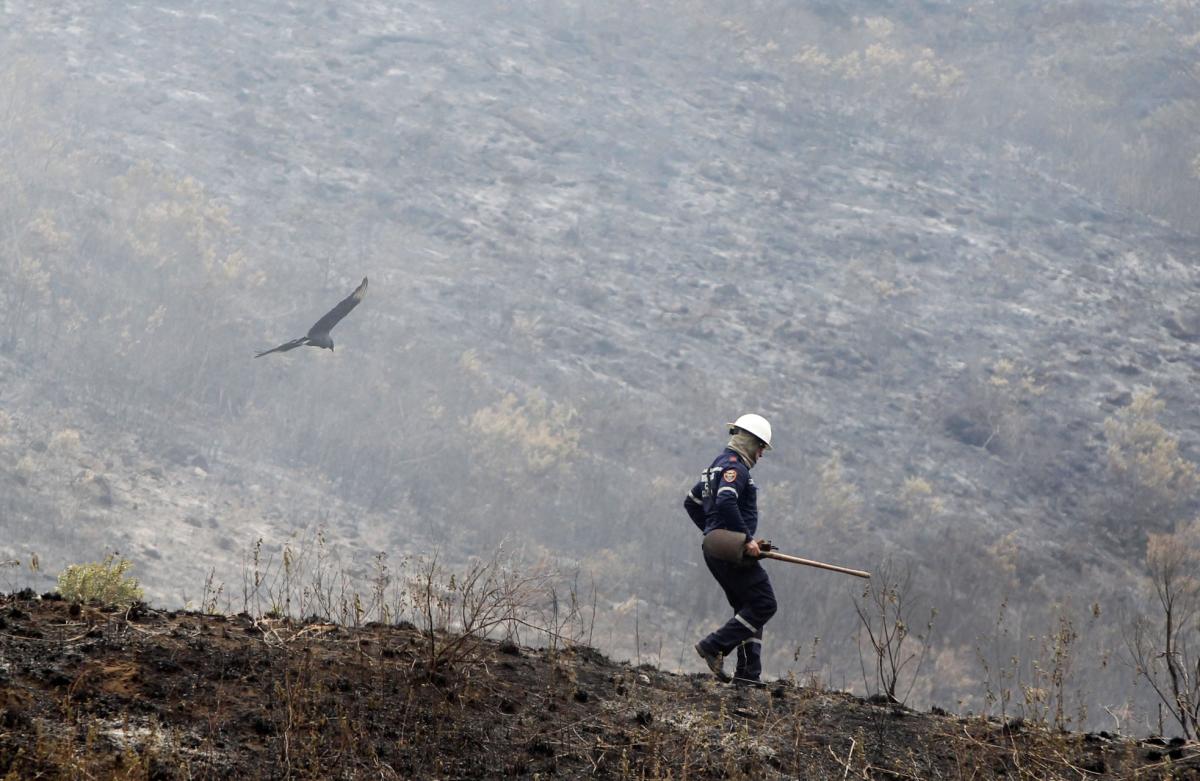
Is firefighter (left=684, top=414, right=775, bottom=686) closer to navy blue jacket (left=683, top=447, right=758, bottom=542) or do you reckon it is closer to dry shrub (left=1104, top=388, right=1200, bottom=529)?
navy blue jacket (left=683, top=447, right=758, bottom=542)

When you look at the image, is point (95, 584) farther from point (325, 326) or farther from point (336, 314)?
point (325, 326)

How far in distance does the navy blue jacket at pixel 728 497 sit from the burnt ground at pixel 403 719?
3.75 ft

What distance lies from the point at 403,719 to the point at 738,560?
2.62 m

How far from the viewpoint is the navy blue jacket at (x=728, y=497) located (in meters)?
6.61

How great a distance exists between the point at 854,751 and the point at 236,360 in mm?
14689

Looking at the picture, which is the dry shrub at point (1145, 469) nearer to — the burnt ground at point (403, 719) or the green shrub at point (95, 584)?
the burnt ground at point (403, 719)

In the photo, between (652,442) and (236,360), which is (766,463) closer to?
(652,442)

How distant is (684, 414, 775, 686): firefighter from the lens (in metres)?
6.55

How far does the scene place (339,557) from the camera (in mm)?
14000

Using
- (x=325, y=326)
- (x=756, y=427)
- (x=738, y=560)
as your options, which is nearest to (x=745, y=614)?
(x=738, y=560)

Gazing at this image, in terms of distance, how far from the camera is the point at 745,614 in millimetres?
6637

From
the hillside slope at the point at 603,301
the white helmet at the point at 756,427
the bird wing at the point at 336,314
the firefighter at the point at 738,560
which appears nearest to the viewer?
the firefighter at the point at 738,560

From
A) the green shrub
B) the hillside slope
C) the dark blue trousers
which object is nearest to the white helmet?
the dark blue trousers

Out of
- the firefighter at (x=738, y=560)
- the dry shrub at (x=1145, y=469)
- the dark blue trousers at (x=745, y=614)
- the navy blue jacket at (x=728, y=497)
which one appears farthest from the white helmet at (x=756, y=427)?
the dry shrub at (x=1145, y=469)
